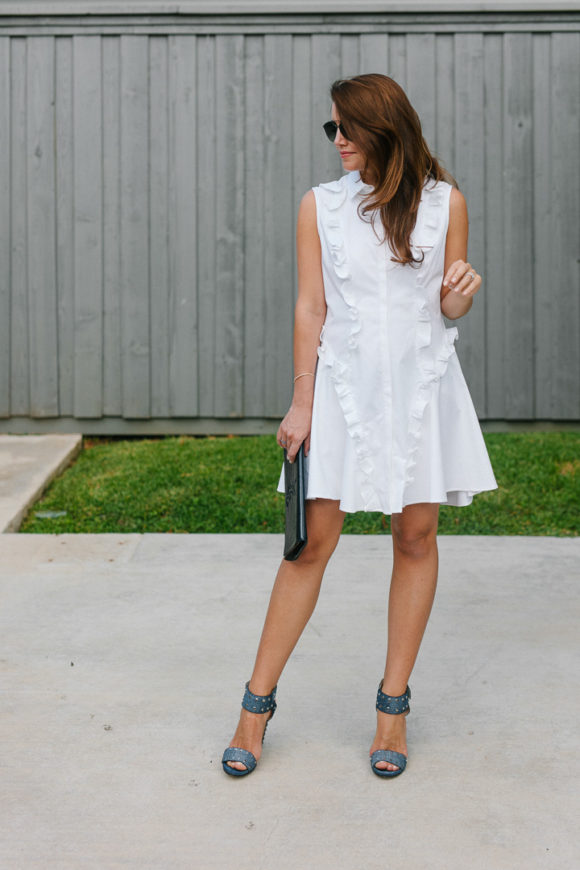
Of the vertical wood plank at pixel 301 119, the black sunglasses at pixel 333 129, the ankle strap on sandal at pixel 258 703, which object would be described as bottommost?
the ankle strap on sandal at pixel 258 703

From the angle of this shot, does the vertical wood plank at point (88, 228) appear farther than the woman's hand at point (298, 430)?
Yes

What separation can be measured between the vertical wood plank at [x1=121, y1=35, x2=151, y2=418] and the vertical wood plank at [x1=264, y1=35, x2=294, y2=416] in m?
0.84

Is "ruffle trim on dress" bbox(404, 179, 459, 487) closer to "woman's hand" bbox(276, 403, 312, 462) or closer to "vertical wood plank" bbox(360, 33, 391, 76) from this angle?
"woman's hand" bbox(276, 403, 312, 462)

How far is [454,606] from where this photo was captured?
368 cm

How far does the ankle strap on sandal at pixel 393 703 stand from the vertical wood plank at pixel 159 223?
486cm

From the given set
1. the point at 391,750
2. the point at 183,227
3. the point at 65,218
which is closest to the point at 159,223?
the point at 183,227

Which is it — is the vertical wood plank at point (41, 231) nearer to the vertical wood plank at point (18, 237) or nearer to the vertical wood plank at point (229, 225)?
the vertical wood plank at point (18, 237)

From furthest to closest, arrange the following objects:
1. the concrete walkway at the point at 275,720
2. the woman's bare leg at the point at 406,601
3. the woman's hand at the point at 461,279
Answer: the woman's bare leg at the point at 406,601
the woman's hand at the point at 461,279
the concrete walkway at the point at 275,720

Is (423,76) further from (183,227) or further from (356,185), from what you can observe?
(356,185)

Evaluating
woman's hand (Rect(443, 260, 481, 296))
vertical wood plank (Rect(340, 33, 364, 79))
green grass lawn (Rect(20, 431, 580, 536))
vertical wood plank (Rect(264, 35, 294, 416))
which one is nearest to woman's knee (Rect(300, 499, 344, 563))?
woman's hand (Rect(443, 260, 481, 296))

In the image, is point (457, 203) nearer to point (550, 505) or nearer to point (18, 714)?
point (18, 714)

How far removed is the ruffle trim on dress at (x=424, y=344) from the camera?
238 centimetres

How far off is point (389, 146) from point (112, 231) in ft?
16.3

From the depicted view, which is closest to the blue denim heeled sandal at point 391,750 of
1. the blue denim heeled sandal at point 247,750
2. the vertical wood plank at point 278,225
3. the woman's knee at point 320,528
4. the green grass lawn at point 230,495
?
the blue denim heeled sandal at point 247,750
